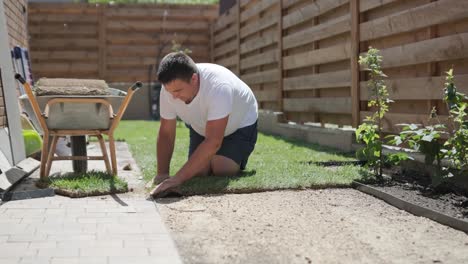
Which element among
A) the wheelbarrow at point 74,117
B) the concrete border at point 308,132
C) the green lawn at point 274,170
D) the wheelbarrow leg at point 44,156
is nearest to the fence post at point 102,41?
the concrete border at point 308,132

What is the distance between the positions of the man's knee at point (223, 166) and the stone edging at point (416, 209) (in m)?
1.02

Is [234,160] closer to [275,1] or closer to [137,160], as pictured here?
[137,160]

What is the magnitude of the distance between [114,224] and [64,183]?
1252 mm

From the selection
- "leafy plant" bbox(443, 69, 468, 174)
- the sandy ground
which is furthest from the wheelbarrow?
"leafy plant" bbox(443, 69, 468, 174)

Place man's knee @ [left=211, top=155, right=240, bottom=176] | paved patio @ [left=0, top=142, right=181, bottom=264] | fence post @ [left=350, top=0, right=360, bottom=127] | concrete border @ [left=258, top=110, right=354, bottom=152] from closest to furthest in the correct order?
1. paved patio @ [left=0, top=142, right=181, bottom=264]
2. man's knee @ [left=211, top=155, right=240, bottom=176]
3. fence post @ [left=350, top=0, right=360, bottom=127]
4. concrete border @ [left=258, top=110, right=354, bottom=152]

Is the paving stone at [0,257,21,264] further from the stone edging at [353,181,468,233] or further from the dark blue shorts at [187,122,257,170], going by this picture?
the dark blue shorts at [187,122,257,170]

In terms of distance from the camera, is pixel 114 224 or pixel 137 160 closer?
pixel 114 224

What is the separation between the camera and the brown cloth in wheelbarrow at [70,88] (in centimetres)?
473

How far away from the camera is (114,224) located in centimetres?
332

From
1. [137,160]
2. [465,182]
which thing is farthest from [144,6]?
[465,182]

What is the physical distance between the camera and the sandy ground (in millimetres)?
2715

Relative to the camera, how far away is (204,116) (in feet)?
15.1

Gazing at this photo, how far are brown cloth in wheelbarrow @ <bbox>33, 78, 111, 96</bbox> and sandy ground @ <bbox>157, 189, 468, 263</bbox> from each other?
1344 mm

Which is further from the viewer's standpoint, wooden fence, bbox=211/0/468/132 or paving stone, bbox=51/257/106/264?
wooden fence, bbox=211/0/468/132
